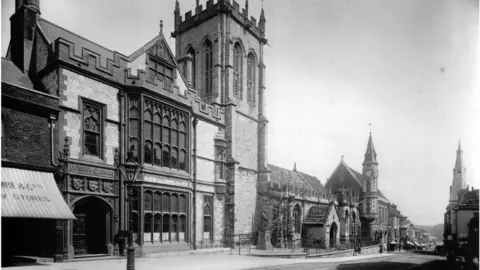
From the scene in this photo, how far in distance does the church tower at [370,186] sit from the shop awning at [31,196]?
154ft

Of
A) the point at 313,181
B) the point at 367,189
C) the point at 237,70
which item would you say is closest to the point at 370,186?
the point at 367,189

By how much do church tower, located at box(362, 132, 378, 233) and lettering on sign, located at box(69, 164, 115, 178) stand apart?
4434 centimetres

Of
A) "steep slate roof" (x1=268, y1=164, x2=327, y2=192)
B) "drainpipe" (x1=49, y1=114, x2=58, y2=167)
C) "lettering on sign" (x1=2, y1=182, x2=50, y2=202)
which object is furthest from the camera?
"steep slate roof" (x1=268, y1=164, x2=327, y2=192)

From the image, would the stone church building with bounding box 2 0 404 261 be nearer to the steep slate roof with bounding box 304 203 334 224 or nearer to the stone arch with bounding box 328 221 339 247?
the steep slate roof with bounding box 304 203 334 224

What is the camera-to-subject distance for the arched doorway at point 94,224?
52.4 ft

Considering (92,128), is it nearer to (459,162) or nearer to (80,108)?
(80,108)

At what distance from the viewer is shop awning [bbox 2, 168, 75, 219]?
11.7 m

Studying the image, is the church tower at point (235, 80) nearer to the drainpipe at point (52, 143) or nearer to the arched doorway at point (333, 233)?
the arched doorway at point (333, 233)

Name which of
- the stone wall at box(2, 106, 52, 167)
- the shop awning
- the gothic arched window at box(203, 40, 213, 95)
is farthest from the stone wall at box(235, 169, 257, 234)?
the stone wall at box(2, 106, 52, 167)

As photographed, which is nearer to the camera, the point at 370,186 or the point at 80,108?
the point at 80,108

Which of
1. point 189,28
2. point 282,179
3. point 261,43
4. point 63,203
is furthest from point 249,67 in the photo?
point 63,203

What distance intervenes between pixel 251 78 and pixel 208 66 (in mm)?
4304

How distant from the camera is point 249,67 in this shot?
33844 millimetres

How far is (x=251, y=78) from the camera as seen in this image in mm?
33938
